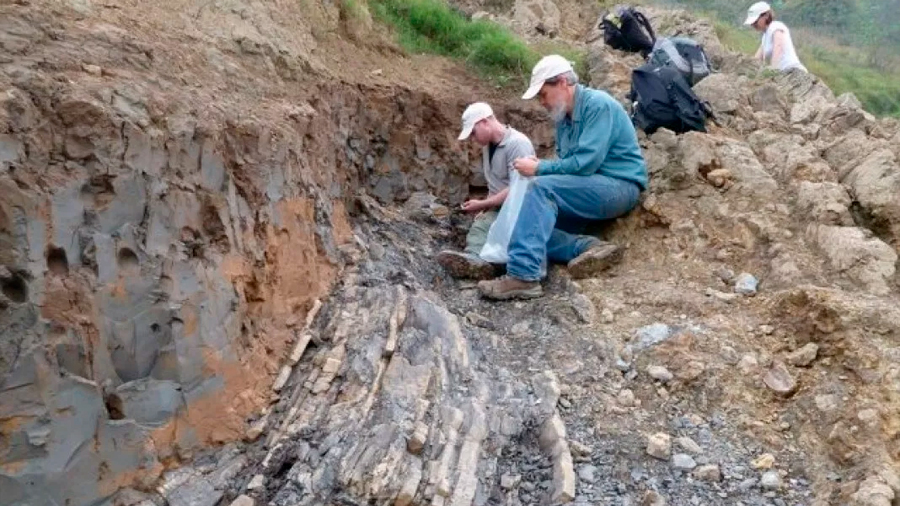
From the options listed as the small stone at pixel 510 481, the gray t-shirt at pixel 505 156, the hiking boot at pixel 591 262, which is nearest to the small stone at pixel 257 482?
the small stone at pixel 510 481

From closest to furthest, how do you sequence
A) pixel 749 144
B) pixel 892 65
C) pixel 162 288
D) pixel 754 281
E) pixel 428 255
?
pixel 162 288
pixel 754 281
pixel 428 255
pixel 749 144
pixel 892 65

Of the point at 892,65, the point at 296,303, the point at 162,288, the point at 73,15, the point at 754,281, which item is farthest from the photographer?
the point at 892,65

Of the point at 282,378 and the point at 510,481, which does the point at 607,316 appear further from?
the point at 282,378

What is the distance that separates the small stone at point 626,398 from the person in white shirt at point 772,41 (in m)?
5.45

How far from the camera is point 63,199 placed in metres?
3.03

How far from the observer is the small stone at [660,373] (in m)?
4.05

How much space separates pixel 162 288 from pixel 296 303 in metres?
0.99

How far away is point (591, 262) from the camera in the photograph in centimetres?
509

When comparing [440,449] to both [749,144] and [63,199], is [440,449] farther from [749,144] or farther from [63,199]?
[749,144]

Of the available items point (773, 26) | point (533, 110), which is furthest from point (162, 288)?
point (773, 26)

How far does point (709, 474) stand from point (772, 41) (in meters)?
6.42

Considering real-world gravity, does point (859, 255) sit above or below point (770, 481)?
above

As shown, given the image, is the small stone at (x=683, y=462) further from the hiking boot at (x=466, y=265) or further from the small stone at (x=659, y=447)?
the hiking boot at (x=466, y=265)

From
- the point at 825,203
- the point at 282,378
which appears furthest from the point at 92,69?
the point at 825,203
